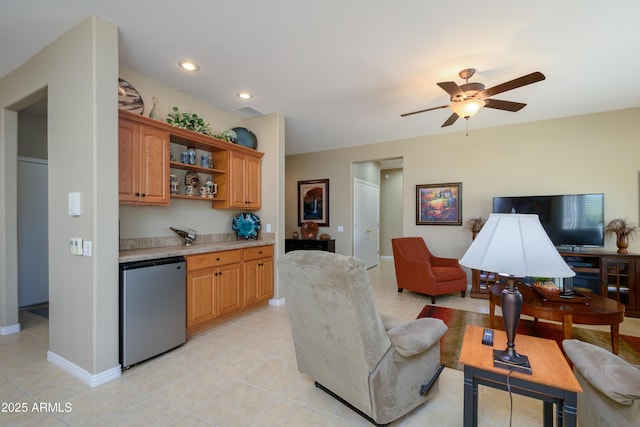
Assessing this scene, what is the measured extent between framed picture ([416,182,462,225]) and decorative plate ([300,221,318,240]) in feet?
6.83

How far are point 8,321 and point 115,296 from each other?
1954mm

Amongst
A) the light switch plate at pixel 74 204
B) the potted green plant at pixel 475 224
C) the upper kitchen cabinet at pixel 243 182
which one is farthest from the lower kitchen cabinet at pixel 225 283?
the potted green plant at pixel 475 224

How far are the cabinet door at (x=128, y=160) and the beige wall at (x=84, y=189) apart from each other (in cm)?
34

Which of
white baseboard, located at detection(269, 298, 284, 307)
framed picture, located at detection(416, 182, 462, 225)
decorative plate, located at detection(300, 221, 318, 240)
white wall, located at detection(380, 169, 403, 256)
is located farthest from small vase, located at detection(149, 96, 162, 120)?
white wall, located at detection(380, 169, 403, 256)

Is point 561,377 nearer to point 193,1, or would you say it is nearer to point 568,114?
point 193,1

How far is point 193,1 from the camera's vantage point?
1.91m

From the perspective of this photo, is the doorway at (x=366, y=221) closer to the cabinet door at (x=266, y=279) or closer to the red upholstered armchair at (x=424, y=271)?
the red upholstered armchair at (x=424, y=271)

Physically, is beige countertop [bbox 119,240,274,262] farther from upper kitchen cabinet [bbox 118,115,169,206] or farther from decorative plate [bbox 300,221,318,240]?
decorative plate [bbox 300,221,318,240]

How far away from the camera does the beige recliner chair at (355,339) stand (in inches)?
56.4

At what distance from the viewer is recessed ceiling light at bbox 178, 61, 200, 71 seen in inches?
105


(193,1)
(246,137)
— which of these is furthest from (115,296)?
(246,137)

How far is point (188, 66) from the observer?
8.95ft

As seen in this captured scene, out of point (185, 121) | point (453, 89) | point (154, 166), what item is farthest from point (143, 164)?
point (453, 89)

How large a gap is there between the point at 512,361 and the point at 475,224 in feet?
11.5
